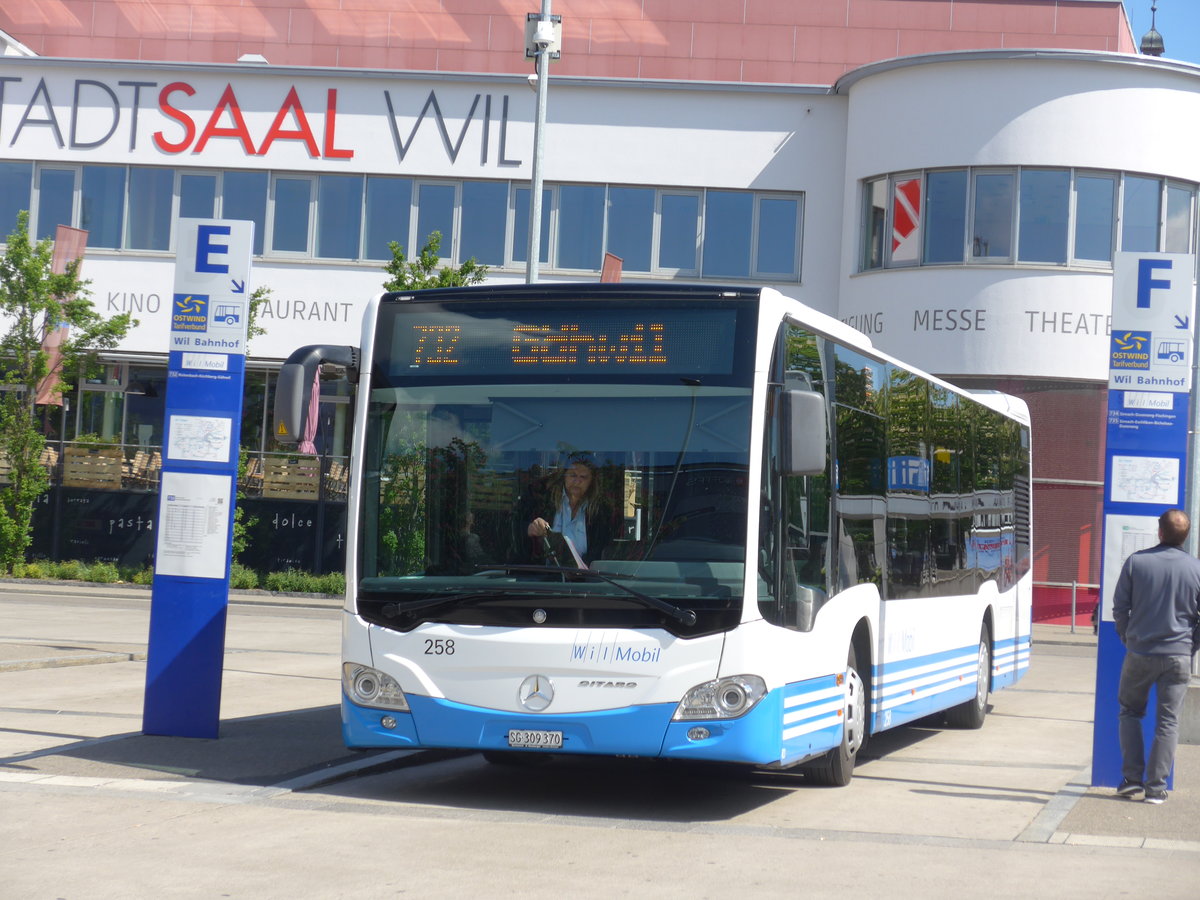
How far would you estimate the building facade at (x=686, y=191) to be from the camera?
29188 mm

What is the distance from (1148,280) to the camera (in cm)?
1041

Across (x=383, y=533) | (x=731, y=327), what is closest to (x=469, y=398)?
(x=383, y=533)

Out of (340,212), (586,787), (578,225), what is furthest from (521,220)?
(586,787)

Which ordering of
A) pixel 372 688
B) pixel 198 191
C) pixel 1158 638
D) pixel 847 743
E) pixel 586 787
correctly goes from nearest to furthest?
pixel 372 688, pixel 1158 638, pixel 847 743, pixel 586 787, pixel 198 191

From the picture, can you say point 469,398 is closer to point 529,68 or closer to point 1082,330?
point 1082,330

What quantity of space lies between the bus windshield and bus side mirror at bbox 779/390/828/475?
0.78 ft

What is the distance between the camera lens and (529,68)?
40500 millimetres

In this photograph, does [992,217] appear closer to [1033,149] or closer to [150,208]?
[1033,149]

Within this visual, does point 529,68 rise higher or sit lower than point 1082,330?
higher

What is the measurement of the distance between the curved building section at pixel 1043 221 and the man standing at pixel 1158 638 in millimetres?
19846

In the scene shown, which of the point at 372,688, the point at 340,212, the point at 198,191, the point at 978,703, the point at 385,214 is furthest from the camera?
the point at 198,191

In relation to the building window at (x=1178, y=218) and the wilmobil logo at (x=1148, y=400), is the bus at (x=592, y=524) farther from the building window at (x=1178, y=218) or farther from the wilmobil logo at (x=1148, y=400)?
the building window at (x=1178, y=218)

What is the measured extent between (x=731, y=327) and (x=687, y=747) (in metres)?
2.28

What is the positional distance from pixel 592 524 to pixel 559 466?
382mm
